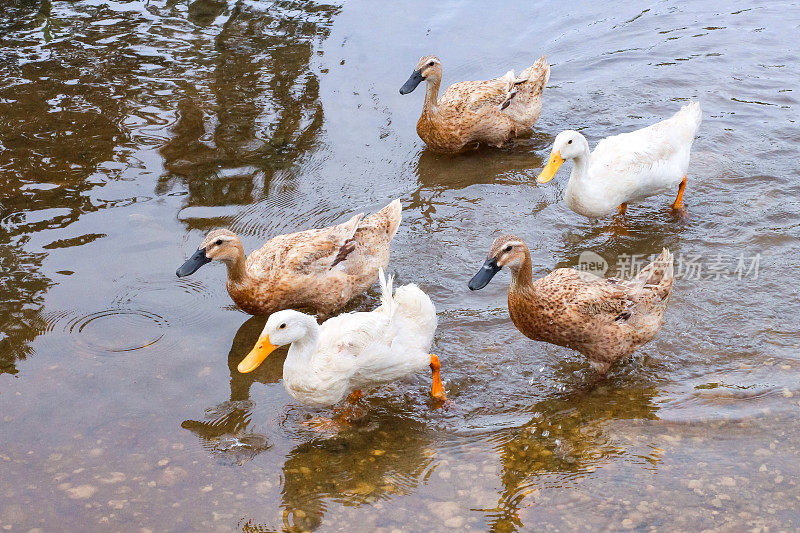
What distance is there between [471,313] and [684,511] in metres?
2.38

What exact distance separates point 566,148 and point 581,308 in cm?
199

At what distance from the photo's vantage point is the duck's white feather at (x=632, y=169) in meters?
7.01

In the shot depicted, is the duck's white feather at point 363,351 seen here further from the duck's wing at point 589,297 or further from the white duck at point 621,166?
the white duck at point 621,166

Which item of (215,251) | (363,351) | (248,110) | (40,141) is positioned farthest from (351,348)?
(40,141)

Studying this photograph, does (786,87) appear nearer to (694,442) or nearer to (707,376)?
(707,376)

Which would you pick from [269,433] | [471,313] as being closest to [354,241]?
[471,313]

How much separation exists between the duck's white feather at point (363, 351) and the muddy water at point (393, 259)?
1.11ft

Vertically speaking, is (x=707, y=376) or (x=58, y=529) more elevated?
(x=707, y=376)

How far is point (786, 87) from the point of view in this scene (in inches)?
376

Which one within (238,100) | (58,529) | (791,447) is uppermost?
(238,100)

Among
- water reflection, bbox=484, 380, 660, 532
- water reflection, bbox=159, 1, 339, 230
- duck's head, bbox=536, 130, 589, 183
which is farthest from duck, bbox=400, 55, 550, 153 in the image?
water reflection, bbox=484, 380, 660, 532

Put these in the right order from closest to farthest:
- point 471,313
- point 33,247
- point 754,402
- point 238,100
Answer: point 754,402
point 471,313
point 33,247
point 238,100

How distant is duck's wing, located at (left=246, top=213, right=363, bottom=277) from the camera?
6.34 meters

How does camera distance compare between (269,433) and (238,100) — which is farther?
(238,100)
